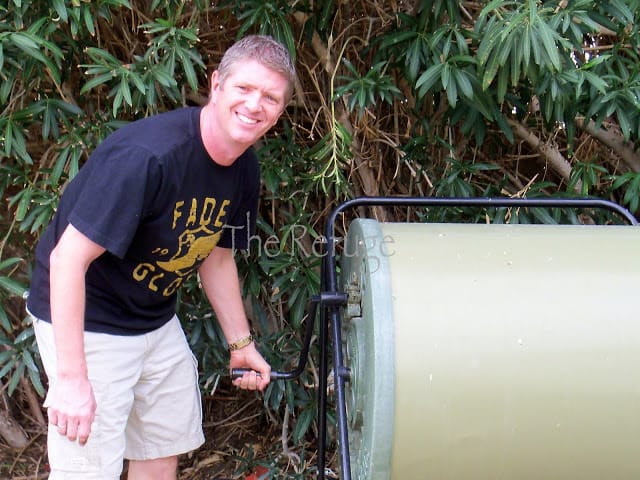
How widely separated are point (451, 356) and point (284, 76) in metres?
0.76

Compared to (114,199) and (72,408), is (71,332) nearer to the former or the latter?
(72,408)

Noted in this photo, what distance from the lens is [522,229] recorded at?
1668mm

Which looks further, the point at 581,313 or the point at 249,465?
the point at 249,465

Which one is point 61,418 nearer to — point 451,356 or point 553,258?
point 451,356

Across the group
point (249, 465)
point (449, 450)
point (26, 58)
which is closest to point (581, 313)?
point (449, 450)

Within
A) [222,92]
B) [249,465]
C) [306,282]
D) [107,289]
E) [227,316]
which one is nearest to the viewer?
[222,92]

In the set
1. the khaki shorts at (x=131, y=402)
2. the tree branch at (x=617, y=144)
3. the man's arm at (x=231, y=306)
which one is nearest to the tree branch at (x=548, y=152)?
the tree branch at (x=617, y=144)

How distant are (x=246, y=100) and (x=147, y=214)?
0.35 metres

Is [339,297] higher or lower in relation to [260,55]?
lower

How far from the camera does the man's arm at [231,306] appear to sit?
2104 millimetres

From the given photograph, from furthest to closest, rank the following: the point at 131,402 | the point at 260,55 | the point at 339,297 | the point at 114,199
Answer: the point at 131,402 → the point at 339,297 → the point at 260,55 → the point at 114,199

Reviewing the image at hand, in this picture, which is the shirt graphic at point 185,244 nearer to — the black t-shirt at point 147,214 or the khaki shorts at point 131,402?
the black t-shirt at point 147,214

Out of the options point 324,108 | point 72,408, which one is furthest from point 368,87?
point 72,408

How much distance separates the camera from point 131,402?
1905mm
